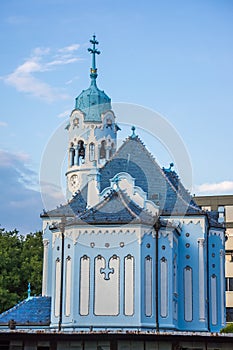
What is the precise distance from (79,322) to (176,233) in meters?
8.90

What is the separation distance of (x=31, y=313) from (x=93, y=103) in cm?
1851

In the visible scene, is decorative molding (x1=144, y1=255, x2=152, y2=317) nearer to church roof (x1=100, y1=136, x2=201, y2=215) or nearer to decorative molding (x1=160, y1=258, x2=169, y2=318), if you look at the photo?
decorative molding (x1=160, y1=258, x2=169, y2=318)

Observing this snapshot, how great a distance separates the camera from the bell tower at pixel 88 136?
5531 cm

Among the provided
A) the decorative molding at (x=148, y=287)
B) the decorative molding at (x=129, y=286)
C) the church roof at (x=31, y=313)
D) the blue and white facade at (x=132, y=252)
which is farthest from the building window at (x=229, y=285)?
the decorative molding at (x=129, y=286)

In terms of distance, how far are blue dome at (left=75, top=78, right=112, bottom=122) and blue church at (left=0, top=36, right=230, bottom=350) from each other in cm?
605

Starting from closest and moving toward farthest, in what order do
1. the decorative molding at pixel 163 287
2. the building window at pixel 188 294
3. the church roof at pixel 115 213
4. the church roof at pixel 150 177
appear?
1. the decorative molding at pixel 163 287
2. the church roof at pixel 115 213
3. the building window at pixel 188 294
4. the church roof at pixel 150 177

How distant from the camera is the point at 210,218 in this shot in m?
50.7

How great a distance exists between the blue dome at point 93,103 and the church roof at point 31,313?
15774 millimetres

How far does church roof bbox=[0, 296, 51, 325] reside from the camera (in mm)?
44303

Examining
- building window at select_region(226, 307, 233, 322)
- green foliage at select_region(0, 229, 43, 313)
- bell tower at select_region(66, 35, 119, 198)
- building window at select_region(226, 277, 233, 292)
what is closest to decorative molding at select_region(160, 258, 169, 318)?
bell tower at select_region(66, 35, 119, 198)

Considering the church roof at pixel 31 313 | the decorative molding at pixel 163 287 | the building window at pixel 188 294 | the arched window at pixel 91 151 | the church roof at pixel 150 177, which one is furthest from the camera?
the arched window at pixel 91 151

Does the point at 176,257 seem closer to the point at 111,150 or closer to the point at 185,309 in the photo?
the point at 185,309

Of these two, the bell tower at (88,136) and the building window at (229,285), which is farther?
the building window at (229,285)

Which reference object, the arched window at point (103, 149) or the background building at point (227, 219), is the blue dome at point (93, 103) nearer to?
the arched window at point (103, 149)
